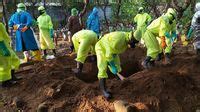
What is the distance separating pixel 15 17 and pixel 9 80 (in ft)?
8.00

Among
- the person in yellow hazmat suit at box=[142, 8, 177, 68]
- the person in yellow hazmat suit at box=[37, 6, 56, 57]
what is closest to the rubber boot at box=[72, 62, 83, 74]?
the person in yellow hazmat suit at box=[142, 8, 177, 68]

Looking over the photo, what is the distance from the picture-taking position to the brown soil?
7191 millimetres

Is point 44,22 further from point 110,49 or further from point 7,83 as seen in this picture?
point 110,49

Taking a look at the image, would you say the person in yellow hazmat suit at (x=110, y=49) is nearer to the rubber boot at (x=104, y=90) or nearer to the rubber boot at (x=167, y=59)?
the rubber boot at (x=104, y=90)

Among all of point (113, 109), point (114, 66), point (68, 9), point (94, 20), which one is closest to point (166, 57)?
point (114, 66)

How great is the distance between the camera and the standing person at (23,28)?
10.8m

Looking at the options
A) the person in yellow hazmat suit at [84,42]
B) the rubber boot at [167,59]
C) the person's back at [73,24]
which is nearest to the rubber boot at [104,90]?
the person in yellow hazmat suit at [84,42]

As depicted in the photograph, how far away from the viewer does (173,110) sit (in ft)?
23.1

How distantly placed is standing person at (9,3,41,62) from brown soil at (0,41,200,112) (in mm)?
1843

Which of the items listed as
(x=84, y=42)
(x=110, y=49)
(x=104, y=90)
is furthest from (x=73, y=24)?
(x=104, y=90)

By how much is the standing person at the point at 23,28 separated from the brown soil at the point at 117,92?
1843 millimetres

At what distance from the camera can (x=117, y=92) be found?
7578 millimetres

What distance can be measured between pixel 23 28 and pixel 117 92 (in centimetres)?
425

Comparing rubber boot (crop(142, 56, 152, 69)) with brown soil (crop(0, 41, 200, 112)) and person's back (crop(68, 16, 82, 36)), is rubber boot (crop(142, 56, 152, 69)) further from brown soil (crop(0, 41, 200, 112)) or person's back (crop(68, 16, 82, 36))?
person's back (crop(68, 16, 82, 36))
